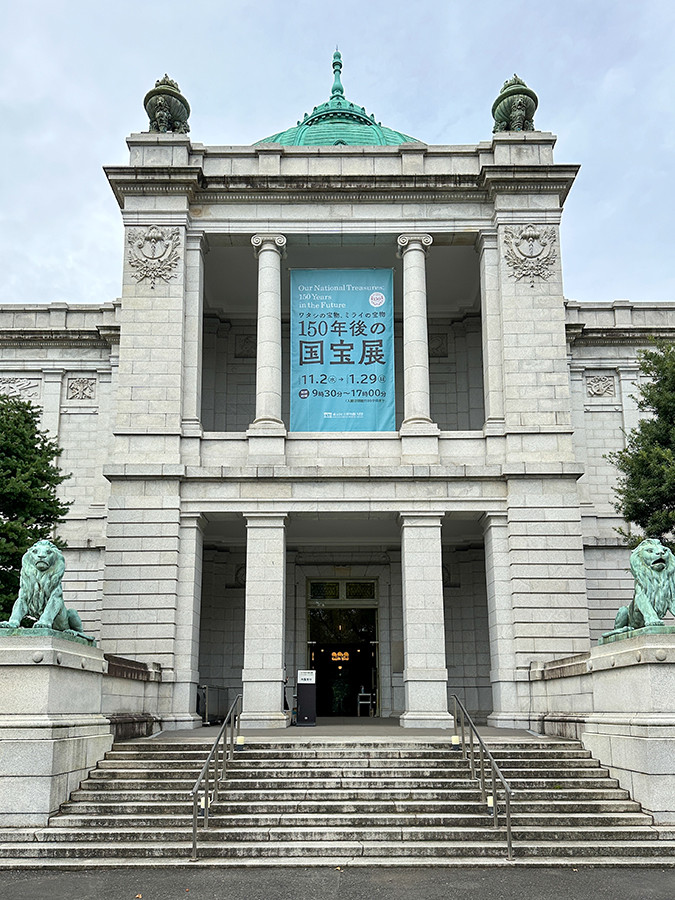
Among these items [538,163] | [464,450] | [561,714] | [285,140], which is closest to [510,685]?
[561,714]

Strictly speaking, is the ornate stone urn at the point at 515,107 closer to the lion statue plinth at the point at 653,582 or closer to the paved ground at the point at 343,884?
the lion statue plinth at the point at 653,582

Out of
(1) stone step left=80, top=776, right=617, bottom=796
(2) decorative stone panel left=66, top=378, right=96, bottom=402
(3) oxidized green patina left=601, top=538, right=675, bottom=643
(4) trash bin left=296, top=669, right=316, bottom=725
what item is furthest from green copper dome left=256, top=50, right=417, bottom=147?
(1) stone step left=80, top=776, right=617, bottom=796

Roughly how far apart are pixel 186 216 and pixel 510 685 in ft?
46.2

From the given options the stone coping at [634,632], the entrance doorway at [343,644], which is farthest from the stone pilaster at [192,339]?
the stone coping at [634,632]

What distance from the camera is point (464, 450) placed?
70.6ft

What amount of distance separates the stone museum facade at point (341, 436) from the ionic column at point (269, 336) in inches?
2.3

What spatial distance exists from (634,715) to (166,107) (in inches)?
754

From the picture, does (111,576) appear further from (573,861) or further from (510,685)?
(573,861)

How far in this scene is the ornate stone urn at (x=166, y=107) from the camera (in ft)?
76.6

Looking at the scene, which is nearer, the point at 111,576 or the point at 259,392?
the point at 111,576

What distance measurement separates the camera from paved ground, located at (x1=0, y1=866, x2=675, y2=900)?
9031mm

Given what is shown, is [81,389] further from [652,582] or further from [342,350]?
[652,582]

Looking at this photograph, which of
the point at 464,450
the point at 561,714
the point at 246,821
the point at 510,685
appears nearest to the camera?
the point at 246,821

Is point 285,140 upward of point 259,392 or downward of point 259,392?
upward
